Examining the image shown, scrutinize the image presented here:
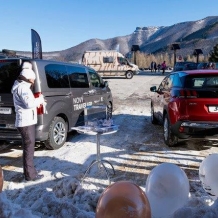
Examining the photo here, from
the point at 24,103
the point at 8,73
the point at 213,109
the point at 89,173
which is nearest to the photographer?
the point at 24,103

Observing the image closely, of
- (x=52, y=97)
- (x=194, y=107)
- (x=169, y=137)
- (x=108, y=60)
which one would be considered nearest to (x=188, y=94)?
(x=194, y=107)

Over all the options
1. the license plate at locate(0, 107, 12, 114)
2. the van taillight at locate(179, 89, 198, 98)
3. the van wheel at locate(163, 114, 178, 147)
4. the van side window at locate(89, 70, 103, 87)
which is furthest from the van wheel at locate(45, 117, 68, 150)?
the van taillight at locate(179, 89, 198, 98)

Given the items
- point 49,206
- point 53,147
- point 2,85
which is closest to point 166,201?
point 49,206

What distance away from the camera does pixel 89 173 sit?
4.85 meters

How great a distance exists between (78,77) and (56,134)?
1.77m

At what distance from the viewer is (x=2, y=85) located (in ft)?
19.1

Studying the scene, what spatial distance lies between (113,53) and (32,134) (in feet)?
85.0

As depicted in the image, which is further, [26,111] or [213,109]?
[213,109]

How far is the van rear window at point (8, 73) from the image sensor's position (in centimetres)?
576

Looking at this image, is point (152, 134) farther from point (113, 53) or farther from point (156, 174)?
point (113, 53)

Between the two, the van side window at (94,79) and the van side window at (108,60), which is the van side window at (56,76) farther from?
the van side window at (108,60)

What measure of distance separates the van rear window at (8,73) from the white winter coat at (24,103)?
57.6 inches

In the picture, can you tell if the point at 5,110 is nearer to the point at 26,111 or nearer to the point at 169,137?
the point at 26,111

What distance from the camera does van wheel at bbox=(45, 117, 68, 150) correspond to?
603 centimetres
